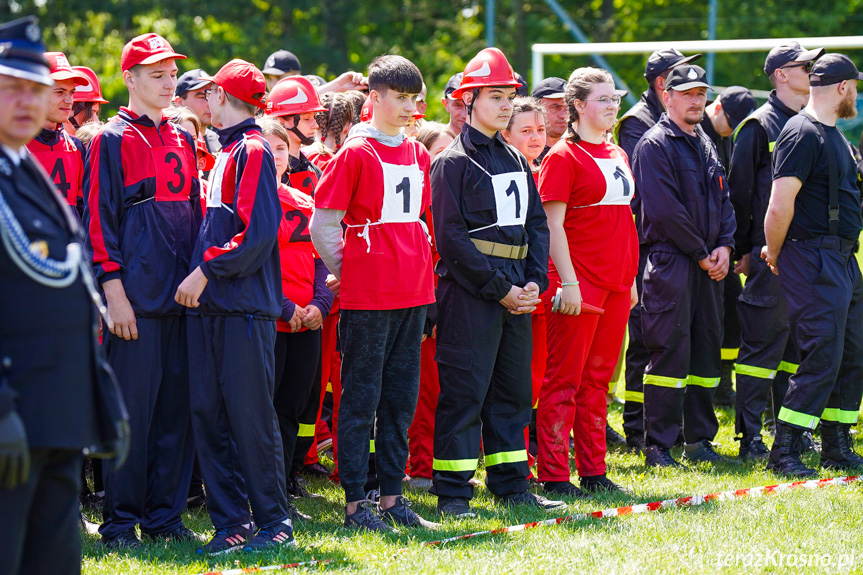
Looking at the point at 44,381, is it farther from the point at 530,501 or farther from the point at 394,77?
the point at 530,501

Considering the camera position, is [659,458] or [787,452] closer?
[787,452]

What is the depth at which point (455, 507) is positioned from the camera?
5750 mm

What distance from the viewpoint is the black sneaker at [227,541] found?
500cm

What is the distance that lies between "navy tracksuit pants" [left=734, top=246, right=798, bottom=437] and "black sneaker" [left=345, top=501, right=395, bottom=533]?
325 cm

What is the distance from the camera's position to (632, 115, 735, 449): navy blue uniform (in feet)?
23.0

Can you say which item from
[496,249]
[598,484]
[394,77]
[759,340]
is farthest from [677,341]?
[394,77]

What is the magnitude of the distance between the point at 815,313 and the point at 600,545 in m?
2.60

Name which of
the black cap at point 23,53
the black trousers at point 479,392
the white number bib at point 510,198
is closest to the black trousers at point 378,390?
the black trousers at point 479,392

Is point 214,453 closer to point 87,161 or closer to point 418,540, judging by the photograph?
point 418,540

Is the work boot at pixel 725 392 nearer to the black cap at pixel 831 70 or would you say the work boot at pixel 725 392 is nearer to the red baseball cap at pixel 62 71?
the black cap at pixel 831 70

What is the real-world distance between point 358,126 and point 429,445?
2.30 meters

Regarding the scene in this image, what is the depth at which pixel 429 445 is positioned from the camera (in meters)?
6.73

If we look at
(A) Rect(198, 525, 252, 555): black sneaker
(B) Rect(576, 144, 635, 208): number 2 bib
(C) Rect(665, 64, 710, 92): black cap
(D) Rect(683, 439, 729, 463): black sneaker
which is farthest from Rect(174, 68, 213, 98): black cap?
(D) Rect(683, 439, 729, 463): black sneaker

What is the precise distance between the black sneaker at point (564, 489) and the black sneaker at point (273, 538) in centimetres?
Answer: 186
